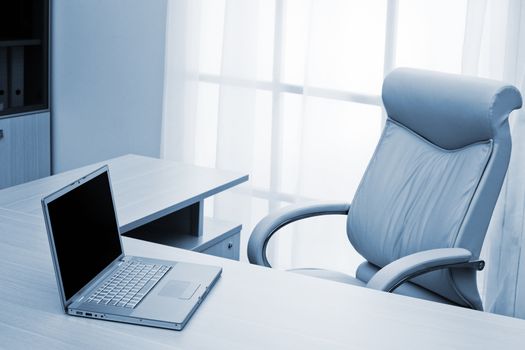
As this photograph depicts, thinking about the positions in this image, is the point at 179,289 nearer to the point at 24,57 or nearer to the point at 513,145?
the point at 513,145

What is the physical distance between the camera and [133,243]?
6.58 feet

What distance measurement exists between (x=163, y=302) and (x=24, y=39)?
2725 mm

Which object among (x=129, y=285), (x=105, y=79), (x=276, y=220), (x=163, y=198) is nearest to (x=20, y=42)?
(x=105, y=79)

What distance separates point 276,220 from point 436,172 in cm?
52

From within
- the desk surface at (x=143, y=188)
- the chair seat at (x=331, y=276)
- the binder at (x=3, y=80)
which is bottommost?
the chair seat at (x=331, y=276)

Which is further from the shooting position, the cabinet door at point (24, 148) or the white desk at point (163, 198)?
the cabinet door at point (24, 148)

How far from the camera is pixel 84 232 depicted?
5.49 ft

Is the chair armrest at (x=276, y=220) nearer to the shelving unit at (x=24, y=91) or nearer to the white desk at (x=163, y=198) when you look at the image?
the white desk at (x=163, y=198)

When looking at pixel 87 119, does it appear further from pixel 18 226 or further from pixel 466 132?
pixel 466 132

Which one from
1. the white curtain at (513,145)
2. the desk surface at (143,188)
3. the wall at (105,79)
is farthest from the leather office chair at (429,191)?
the wall at (105,79)

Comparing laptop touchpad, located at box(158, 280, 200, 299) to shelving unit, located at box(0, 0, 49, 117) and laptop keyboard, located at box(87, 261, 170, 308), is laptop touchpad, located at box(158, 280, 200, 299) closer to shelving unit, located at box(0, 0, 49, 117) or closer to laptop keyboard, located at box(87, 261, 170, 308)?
laptop keyboard, located at box(87, 261, 170, 308)

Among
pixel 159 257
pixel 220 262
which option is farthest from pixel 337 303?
pixel 159 257

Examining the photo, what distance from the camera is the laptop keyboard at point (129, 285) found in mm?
1612

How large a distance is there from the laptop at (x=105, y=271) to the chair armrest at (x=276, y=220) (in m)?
0.56
